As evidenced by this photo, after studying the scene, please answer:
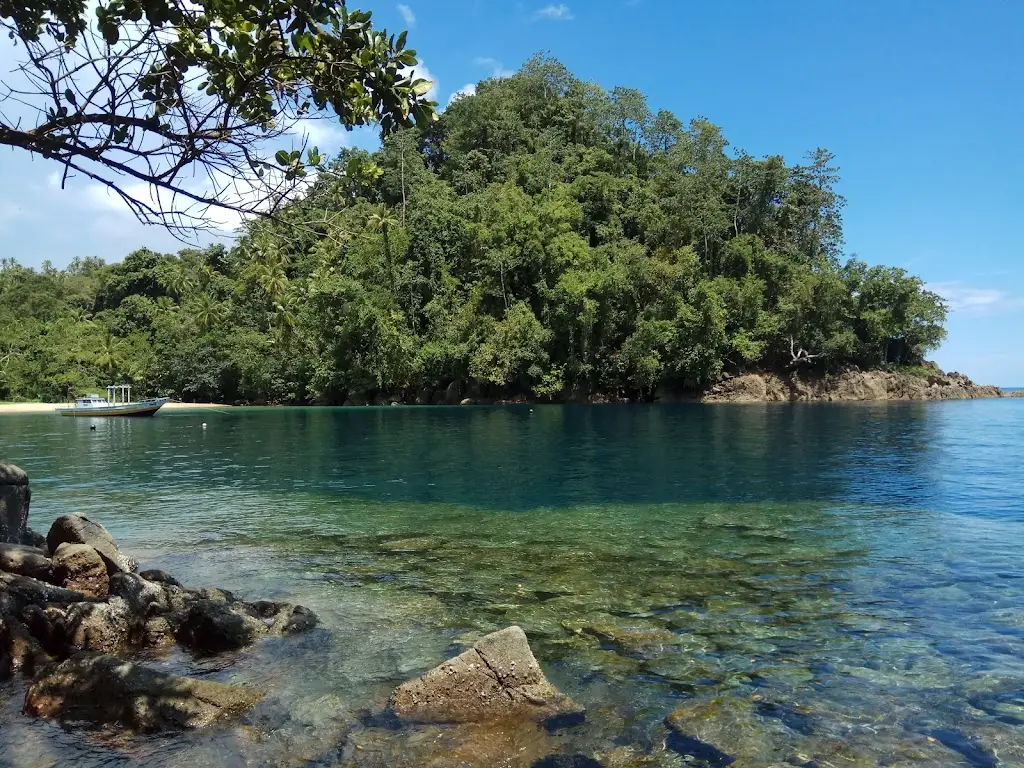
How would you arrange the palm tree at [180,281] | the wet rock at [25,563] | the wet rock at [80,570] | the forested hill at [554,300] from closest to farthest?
the wet rock at [25,563] → the wet rock at [80,570] → the palm tree at [180,281] → the forested hill at [554,300]

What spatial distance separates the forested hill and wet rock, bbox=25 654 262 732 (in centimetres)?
5365

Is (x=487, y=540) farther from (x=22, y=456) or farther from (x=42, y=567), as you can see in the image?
(x=22, y=456)

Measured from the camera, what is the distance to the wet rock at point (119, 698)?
18.9 feet

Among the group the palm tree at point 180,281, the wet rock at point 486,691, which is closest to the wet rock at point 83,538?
the palm tree at point 180,281

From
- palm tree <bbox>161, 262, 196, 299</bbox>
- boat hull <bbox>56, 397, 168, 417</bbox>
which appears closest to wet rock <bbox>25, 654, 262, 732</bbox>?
palm tree <bbox>161, 262, 196, 299</bbox>

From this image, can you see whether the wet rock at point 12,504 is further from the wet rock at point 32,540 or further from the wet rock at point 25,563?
the wet rock at point 25,563

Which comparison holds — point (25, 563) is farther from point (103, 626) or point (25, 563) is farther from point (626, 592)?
point (626, 592)

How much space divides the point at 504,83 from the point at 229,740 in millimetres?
101027

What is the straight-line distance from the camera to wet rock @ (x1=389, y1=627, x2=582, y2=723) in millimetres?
6051

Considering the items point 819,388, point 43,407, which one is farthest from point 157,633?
point 43,407

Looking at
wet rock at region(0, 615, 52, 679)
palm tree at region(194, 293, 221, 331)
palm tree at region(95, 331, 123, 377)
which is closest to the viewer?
wet rock at region(0, 615, 52, 679)

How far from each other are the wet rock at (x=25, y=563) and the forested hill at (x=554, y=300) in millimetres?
50261

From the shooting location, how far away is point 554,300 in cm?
6631

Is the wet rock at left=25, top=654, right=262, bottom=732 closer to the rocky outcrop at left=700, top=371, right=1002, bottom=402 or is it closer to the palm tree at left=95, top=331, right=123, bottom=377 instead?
the rocky outcrop at left=700, top=371, right=1002, bottom=402
